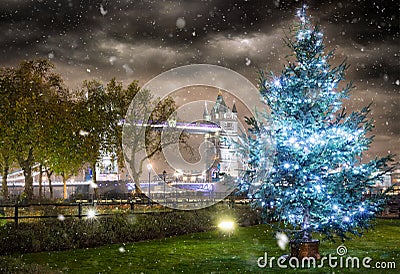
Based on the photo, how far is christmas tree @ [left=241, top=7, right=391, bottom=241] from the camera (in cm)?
1416

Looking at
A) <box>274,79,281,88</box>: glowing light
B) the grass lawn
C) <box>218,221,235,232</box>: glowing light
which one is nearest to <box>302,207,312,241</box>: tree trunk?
the grass lawn

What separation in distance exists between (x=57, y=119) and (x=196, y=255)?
91.5 ft

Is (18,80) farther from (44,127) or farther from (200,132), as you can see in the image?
(200,132)

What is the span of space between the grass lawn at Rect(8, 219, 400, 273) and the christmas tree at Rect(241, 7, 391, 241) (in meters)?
1.71

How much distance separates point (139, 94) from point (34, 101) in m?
12.3

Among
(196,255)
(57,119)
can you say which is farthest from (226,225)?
(57,119)

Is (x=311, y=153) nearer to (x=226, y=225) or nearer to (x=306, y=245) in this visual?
(x=306, y=245)

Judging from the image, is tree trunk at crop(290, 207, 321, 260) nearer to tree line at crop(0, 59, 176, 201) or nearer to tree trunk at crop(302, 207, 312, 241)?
tree trunk at crop(302, 207, 312, 241)

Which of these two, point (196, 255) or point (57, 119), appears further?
point (57, 119)

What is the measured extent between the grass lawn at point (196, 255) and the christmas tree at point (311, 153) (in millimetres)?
1713

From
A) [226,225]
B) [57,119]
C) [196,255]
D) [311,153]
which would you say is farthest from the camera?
[57,119]

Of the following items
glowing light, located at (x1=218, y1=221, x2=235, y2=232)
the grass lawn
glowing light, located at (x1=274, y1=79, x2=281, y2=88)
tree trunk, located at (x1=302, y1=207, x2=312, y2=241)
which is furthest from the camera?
glowing light, located at (x1=218, y1=221, x2=235, y2=232)

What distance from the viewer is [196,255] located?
16.8m

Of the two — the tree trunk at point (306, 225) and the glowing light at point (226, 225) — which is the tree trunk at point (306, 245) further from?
the glowing light at point (226, 225)
